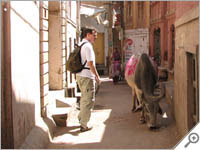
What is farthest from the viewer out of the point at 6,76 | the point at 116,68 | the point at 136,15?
the point at 136,15

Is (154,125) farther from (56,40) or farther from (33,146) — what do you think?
(56,40)

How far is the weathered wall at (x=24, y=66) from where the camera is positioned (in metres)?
4.30

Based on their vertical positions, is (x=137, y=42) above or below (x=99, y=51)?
above

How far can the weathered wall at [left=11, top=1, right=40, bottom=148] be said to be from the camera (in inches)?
169

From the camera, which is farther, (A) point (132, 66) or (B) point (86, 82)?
Answer: (A) point (132, 66)

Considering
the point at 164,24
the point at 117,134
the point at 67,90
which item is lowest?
the point at 117,134

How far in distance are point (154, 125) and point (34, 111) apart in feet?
8.22

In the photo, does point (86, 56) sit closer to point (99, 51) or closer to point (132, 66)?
point (132, 66)

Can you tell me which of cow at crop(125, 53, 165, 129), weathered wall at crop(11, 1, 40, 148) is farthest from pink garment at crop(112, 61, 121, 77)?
weathered wall at crop(11, 1, 40, 148)

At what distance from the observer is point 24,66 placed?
485cm

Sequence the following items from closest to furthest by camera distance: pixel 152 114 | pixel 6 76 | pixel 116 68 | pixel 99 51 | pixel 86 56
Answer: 1. pixel 6 76
2. pixel 86 56
3. pixel 152 114
4. pixel 116 68
5. pixel 99 51

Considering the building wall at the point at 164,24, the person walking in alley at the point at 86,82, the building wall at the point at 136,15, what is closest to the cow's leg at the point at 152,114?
the person walking in alley at the point at 86,82

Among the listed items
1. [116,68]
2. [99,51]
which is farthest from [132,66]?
[99,51]

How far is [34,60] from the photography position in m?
5.74
